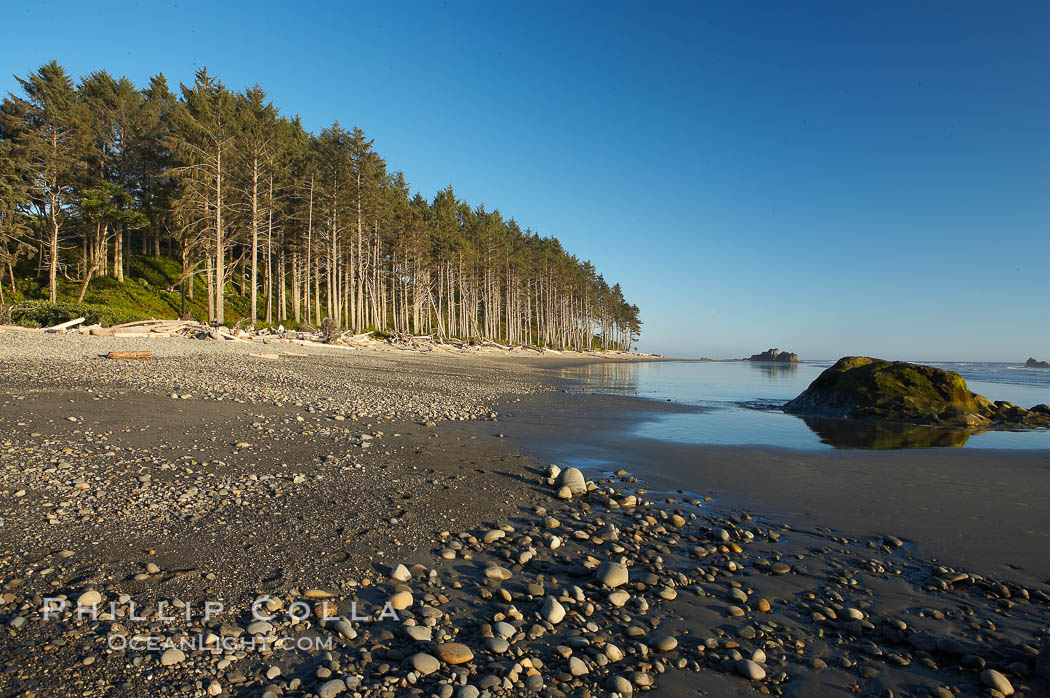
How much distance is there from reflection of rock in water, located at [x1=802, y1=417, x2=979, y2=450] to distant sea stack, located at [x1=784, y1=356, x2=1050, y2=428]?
2.79 ft

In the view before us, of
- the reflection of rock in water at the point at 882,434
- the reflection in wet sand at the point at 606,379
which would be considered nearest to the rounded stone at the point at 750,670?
the reflection of rock in water at the point at 882,434

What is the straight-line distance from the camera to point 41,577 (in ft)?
11.7

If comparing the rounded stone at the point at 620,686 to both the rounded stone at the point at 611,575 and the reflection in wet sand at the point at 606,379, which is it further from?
the reflection in wet sand at the point at 606,379

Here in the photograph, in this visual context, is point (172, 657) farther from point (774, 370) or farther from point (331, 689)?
point (774, 370)

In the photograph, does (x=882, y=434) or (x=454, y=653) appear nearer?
(x=454, y=653)

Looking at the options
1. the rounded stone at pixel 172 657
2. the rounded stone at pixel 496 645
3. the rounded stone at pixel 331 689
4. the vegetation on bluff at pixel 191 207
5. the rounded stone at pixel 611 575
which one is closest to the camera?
the rounded stone at pixel 331 689

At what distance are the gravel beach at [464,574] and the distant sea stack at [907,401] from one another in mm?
7759

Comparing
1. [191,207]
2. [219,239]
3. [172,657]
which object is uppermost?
[191,207]

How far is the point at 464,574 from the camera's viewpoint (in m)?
4.24

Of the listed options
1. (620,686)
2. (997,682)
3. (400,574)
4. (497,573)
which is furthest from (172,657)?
(997,682)

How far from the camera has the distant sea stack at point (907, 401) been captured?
15.1 meters

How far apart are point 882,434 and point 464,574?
13154 mm

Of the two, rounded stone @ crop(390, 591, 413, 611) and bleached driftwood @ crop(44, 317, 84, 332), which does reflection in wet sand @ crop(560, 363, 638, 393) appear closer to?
rounded stone @ crop(390, 591, 413, 611)

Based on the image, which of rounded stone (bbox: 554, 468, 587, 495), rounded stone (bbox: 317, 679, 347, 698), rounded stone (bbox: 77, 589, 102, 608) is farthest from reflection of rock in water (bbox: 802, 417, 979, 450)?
rounded stone (bbox: 77, 589, 102, 608)
